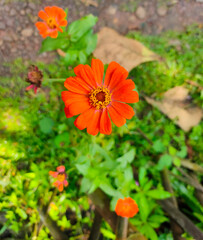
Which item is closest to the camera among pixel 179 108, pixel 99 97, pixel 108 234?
pixel 99 97

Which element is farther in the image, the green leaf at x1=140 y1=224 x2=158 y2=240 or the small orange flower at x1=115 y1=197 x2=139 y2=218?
the green leaf at x1=140 y1=224 x2=158 y2=240

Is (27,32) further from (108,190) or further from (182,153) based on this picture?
(182,153)

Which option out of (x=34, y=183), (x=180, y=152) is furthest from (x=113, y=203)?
(x=180, y=152)

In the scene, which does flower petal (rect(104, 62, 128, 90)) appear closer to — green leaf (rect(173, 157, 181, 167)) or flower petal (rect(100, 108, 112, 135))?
flower petal (rect(100, 108, 112, 135))

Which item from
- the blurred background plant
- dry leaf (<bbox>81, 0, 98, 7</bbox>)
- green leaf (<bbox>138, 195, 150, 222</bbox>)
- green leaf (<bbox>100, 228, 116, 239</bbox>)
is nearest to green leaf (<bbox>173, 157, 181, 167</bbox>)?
the blurred background plant

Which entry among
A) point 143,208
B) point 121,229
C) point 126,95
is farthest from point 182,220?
point 126,95

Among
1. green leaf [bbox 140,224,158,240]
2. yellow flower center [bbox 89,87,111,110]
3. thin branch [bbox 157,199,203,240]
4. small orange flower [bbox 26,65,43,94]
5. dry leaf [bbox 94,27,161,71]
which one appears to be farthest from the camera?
dry leaf [bbox 94,27,161,71]

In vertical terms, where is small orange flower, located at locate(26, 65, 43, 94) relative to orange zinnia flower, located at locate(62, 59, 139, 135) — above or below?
above

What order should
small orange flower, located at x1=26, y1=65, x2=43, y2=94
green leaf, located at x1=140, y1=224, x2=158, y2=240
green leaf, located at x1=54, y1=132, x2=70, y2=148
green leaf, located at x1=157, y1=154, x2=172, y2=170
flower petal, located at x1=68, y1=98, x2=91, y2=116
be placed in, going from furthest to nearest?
green leaf, located at x1=157, y1=154, x2=172, y2=170 → green leaf, located at x1=54, y1=132, x2=70, y2=148 → green leaf, located at x1=140, y1=224, x2=158, y2=240 → small orange flower, located at x1=26, y1=65, x2=43, y2=94 → flower petal, located at x1=68, y1=98, x2=91, y2=116

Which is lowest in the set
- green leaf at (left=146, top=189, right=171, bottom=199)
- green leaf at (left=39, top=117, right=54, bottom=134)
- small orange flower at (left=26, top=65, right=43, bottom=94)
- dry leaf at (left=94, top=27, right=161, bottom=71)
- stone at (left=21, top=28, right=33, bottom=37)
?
green leaf at (left=146, top=189, right=171, bottom=199)
